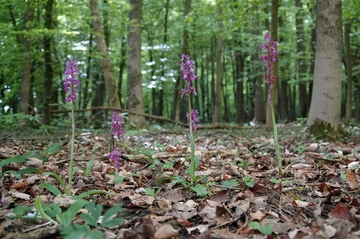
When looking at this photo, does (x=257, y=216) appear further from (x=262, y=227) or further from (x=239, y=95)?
(x=239, y=95)

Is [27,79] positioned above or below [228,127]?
above

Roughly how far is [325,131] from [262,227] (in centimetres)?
486

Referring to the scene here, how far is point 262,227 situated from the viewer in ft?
5.81

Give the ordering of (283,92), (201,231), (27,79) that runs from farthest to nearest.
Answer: (283,92) < (27,79) < (201,231)

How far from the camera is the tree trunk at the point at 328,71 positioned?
6109 millimetres

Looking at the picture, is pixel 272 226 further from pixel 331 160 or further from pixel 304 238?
pixel 331 160

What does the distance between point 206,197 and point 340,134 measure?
4.67 metres

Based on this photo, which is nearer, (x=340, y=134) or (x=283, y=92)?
(x=340, y=134)

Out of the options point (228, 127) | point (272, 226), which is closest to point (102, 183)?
point (272, 226)

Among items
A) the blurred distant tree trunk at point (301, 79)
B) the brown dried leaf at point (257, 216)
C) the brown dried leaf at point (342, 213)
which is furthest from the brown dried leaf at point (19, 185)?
the blurred distant tree trunk at point (301, 79)

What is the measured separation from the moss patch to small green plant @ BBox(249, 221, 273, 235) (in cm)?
468

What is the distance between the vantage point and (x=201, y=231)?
182cm

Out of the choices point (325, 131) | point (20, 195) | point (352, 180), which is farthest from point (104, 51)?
point (352, 180)

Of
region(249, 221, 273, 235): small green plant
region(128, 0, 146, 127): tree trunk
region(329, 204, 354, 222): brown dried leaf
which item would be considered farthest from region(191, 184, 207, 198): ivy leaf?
region(128, 0, 146, 127): tree trunk
